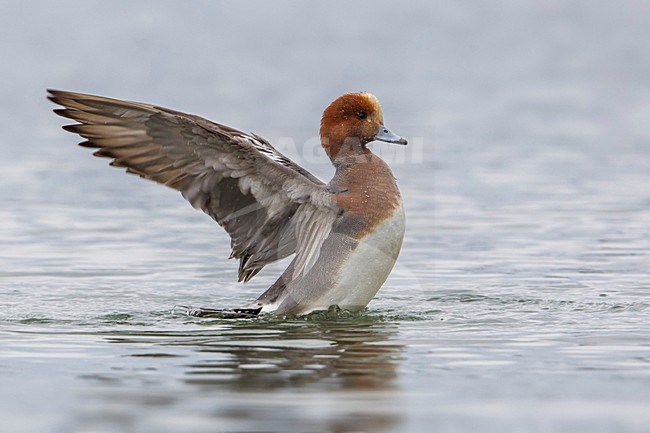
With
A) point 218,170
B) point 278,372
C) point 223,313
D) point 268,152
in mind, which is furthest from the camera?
point 268,152

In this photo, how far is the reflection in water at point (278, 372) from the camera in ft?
14.8

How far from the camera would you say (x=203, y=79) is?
16.0 metres

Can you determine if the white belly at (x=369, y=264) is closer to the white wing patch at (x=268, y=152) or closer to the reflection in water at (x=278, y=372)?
the reflection in water at (x=278, y=372)

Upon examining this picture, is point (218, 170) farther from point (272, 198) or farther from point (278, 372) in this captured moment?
point (278, 372)

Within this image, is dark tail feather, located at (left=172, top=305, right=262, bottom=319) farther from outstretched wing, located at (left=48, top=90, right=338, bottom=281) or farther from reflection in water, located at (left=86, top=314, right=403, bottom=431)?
outstretched wing, located at (left=48, top=90, right=338, bottom=281)

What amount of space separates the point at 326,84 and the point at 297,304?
30.2 ft

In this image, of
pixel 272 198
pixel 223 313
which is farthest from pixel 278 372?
pixel 272 198

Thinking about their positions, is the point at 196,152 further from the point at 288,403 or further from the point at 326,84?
the point at 326,84

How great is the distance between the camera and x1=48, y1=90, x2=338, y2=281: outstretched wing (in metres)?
6.41

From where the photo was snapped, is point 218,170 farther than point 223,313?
No

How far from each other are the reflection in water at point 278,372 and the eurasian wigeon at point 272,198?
22 cm

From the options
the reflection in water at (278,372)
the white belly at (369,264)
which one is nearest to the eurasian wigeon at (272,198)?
the white belly at (369,264)

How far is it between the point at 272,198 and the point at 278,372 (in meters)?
1.59

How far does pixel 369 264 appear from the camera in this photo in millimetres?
6570
